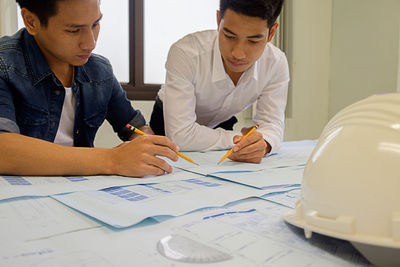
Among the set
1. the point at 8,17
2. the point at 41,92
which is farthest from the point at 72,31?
the point at 8,17

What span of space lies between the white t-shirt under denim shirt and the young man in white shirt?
341mm

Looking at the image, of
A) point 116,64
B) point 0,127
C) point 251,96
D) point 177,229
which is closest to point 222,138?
point 251,96

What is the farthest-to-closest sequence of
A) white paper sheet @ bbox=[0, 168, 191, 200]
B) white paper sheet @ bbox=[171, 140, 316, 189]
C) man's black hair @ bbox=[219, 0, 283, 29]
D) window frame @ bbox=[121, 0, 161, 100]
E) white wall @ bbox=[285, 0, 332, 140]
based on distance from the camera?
white wall @ bbox=[285, 0, 332, 140]
window frame @ bbox=[121, 0, 161, 100]
man's black hair @ bbox=[219, 0, 283, 29]
white paper sheet @ bbox=[171, 140, 316, 189]
white paper sheet @ bbox=[0, 168, 191, 200]

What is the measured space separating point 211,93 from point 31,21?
2.32 feet

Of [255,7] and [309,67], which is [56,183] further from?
[309,67]

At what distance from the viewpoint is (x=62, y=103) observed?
1187 mm

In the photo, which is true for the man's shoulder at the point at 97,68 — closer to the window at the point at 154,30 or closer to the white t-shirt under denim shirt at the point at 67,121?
the white t-shirt under denim shirt at the point at 67,121

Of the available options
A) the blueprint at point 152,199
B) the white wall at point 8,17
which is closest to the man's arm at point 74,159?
the blueprint at point 152,199

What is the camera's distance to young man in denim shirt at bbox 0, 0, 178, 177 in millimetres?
834

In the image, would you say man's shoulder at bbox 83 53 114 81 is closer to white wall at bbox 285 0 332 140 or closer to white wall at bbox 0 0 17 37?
white wall at bbox 0 0 17 37

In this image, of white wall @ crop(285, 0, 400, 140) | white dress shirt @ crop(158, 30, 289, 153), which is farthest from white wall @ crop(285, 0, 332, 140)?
white dress shirt @ crop(158, 30, 289, 153)

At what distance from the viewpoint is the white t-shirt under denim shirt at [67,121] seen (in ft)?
4.05

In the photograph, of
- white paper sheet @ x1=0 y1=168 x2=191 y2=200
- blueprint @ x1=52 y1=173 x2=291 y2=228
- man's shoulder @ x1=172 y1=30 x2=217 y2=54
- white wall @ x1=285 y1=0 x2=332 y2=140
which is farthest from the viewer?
white wall @ x1=285 y1=0 x2=332 y2=140

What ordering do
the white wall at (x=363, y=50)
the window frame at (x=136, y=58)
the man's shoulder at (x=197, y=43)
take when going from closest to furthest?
1. the man's shoulder at (x=197, y=43)
2. the window frame at (x=136, y=58)
3. the white wall at (x=363, y=50)
